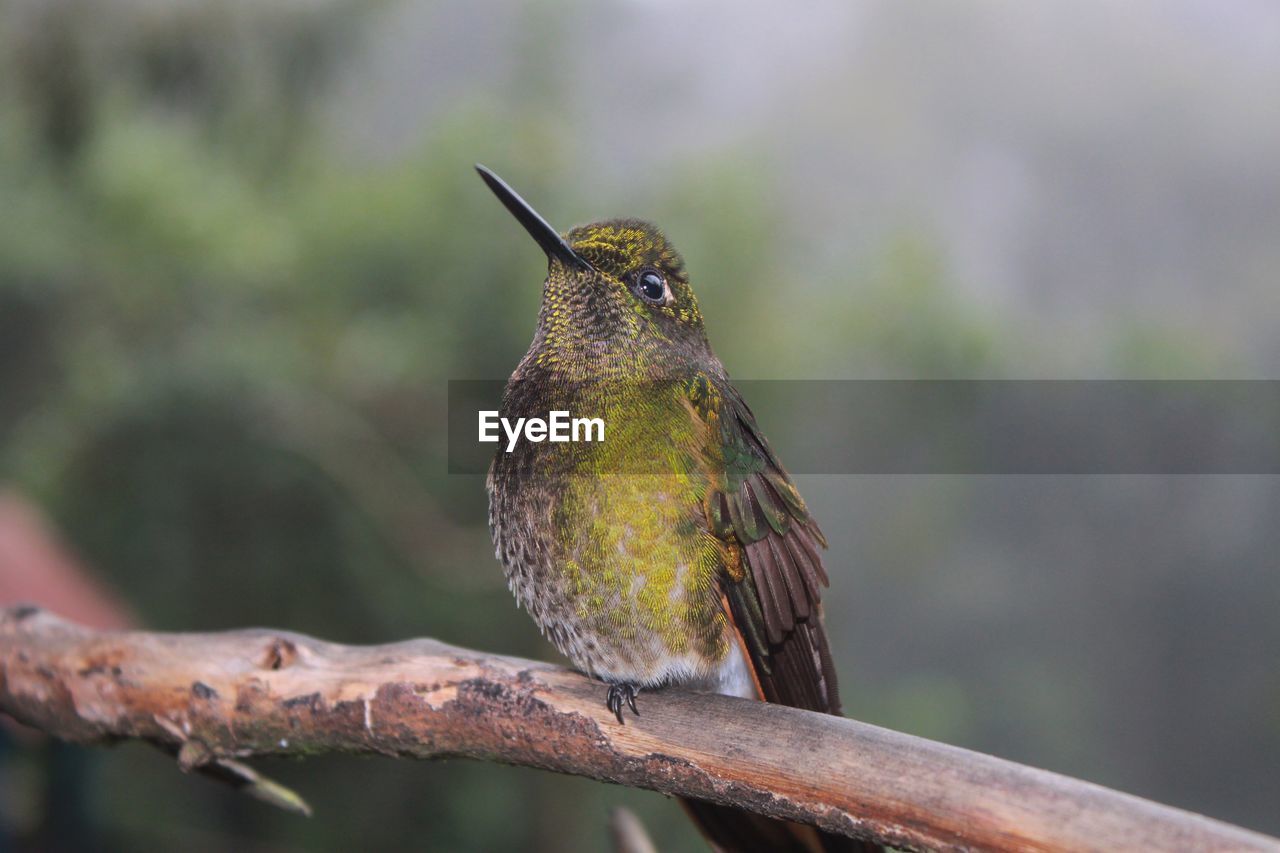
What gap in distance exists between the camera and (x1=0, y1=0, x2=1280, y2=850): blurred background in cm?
266

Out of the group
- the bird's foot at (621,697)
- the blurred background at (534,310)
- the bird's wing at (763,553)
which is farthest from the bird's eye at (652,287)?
the blurred background at (534,310)

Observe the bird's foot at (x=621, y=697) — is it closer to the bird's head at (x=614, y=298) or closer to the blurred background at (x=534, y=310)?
the bird's head at (x=614, y=298)

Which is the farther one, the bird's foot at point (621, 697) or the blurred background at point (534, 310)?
the blurred background at point (534, 310)

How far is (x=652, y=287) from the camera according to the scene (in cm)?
118

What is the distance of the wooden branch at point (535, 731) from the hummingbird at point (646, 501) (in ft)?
0.26

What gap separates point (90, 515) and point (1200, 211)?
3323 millimetres

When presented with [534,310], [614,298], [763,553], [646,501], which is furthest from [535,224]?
[534,310]

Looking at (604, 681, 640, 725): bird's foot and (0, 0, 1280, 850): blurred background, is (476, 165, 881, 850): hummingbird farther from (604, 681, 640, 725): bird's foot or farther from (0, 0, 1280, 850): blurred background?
(0, 0, 1280, 850): blurred background

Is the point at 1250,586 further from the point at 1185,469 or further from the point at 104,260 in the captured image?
the point at 104,260

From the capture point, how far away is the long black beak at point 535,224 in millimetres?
1087

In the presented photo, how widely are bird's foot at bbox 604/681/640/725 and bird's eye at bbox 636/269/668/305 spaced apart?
17.8 inches

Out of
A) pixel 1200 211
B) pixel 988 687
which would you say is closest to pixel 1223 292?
pixel 1200 211

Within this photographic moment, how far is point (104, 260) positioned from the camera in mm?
3078

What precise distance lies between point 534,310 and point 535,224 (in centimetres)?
155
